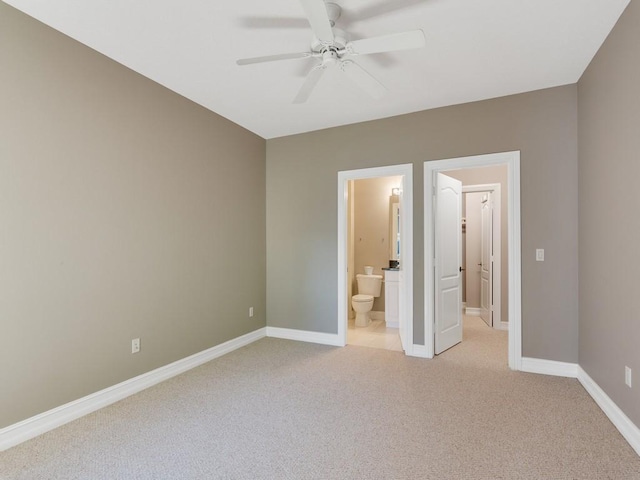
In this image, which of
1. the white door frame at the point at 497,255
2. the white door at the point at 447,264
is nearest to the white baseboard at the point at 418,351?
the white door at the point at 447,264

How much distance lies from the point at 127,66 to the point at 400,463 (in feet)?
11.5

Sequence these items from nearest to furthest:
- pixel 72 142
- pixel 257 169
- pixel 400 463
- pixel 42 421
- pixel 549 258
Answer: pixel 400 463, pixel 42 421, pixel 72 142, pixel 549 258, pixel 257 169

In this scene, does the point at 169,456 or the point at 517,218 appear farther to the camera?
the point at 517,218

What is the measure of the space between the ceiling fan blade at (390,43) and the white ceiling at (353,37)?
10.7 inches

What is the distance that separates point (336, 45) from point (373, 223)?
389 centimetres

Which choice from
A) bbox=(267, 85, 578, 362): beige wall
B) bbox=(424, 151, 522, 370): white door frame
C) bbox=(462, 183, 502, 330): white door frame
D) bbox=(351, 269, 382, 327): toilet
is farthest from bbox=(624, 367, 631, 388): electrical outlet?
bbox=(351, 269, 382, 327): toilet

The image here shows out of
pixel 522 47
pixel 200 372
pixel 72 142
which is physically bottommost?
pixel 200 372

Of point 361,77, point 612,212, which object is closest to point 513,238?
point 612,212

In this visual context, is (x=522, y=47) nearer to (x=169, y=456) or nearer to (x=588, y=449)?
(x=588, y=449)

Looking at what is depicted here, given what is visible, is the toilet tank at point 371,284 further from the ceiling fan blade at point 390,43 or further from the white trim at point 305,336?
the ceiling fan blade at point 390,43

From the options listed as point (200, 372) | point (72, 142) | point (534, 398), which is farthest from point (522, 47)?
point (200, 372)

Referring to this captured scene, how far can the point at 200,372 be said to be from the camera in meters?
3.28

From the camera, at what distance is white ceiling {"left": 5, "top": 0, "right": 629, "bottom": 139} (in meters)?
2.10

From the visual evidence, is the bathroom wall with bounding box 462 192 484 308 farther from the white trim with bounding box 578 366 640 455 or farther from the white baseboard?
the white trim with bounding box 578 366 640 455
